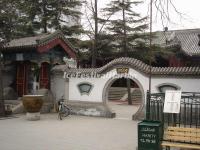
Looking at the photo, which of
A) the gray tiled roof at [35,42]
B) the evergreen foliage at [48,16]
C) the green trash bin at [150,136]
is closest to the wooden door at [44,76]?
the gray tiled roof at [35,42]

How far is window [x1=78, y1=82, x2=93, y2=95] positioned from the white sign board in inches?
349

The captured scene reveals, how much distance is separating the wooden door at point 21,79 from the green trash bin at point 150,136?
12.3 m

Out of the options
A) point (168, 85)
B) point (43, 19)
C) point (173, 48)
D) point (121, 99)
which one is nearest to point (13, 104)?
point (43, 19)

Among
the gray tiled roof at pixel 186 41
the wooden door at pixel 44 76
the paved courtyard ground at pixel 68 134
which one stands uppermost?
the gray tiled roof at pixel 186 41

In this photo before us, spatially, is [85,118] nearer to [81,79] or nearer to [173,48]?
[81,79]

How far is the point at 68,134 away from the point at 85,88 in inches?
231

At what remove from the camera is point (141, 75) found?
1501cm

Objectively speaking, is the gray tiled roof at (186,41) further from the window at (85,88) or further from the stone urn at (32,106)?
the stone urn at (32,106)

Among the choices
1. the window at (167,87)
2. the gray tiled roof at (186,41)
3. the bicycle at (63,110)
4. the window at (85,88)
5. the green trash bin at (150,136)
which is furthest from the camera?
the gray tiled roof at (186,41)

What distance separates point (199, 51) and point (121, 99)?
7294mm

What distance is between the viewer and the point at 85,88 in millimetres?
16875

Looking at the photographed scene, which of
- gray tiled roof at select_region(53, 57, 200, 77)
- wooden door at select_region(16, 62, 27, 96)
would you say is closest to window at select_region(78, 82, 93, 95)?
gray tiled roof at select_region(53, 57, 200, 77)

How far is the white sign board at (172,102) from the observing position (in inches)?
307

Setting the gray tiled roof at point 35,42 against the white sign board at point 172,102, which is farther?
the gray tiled roof at point 35,42
